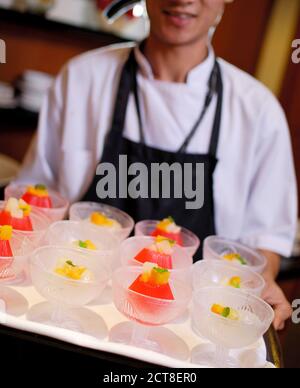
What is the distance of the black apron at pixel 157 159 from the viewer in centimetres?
157

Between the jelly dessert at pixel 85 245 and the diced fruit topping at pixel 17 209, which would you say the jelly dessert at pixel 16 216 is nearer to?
the diced fruit topping at pixel 17 209

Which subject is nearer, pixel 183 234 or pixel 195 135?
pixel 183 234

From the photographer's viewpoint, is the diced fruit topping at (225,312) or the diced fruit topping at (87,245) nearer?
the diced fruit topping at (225,312)

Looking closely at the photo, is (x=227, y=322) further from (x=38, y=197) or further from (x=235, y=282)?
(x=38, y=197)

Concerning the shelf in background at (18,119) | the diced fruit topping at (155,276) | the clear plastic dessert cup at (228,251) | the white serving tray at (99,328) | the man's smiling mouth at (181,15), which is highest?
the man's smiling mouth at (181,15)

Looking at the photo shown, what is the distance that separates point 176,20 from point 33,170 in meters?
0.71

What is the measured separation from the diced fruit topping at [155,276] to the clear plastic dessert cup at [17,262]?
0.78 ft

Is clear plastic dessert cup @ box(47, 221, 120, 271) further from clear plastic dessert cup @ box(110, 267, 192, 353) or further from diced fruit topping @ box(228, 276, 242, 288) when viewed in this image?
diced fruit topping @ box(228, 276, 242, 288)

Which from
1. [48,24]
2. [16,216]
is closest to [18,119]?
[48,24]

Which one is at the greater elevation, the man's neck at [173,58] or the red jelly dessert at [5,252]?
the man's neck at [173,58]

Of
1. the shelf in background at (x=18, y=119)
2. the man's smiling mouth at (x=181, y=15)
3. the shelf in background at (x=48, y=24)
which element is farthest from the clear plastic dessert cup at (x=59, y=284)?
the shelf in background at (x=48, y=24)

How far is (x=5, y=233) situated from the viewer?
3.30ft

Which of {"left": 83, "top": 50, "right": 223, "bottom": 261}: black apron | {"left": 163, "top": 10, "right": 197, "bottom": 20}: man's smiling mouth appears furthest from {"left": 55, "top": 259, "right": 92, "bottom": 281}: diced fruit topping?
{"left": 163, "top": 10, "right": 197, "bottom": 20}: man's smiling mouth

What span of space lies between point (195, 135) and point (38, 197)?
584 mm
